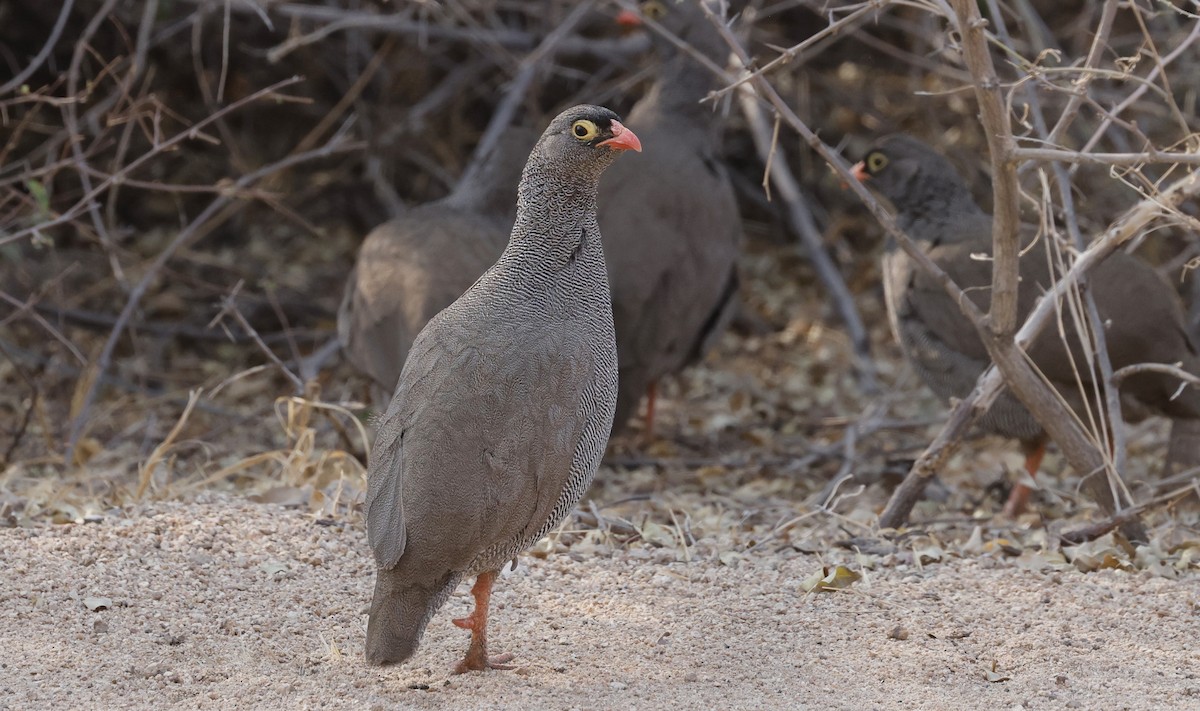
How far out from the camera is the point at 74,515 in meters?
4.64

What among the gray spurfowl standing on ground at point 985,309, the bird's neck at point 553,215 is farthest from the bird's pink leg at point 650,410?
the bird's neck at point 553,215

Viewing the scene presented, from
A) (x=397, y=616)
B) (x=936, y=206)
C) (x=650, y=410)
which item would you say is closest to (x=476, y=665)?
(x=397, y=616)

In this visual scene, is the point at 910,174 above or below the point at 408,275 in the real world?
above

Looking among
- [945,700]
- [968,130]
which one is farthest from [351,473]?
[968,130]

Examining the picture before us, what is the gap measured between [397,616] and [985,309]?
3.39m

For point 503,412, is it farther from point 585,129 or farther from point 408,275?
point 408,275

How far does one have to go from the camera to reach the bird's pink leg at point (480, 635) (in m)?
3.61

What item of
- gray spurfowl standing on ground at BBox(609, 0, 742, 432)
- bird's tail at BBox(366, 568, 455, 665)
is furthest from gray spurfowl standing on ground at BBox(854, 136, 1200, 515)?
bird's tail at BBox(366, 568, 455, 665)

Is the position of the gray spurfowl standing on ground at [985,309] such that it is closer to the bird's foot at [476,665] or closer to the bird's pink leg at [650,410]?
the bird's pink leg at [650,410]

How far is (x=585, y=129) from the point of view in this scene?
390 cm

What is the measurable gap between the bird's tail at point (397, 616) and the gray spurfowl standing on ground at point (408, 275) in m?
2.20

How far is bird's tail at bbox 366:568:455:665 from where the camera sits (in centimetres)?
333

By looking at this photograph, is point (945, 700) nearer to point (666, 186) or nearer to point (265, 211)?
point (666, 186)

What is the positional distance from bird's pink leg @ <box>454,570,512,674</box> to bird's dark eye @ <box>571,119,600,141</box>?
3.94 ft
